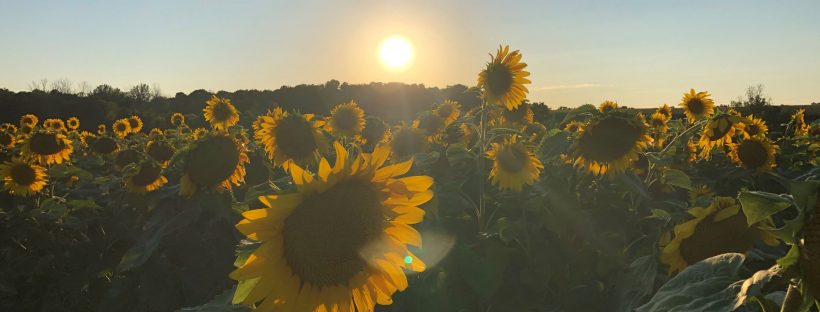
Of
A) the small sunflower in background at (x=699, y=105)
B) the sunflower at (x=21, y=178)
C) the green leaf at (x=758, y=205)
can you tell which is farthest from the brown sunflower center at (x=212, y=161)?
the small sunflower in background at (x=699, y=105)

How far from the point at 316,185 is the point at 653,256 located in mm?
1985

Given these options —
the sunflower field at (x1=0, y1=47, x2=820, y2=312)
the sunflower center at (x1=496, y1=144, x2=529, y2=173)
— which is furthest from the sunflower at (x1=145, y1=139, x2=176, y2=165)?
the sunflower center at (x1=496, y1=144, x2=529, y2=173)

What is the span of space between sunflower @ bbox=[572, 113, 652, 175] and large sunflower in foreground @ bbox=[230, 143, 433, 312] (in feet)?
7.16

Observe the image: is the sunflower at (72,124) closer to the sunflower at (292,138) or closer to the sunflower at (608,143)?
the sunflower at (292,138)

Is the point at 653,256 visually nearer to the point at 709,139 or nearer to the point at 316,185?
the point at 316,185

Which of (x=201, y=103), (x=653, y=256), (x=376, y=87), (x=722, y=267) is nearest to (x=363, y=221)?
(x=722, y=267)

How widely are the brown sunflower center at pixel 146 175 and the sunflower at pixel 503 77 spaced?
293 centimetres

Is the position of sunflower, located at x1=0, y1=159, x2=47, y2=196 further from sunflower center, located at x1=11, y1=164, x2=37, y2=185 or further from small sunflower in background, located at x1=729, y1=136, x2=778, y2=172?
small sunflower in background, located at x1=729, y1=136, x2=778, y2=172

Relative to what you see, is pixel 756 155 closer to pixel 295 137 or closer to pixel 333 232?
pixel 295 137

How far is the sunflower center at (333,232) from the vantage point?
155 cm

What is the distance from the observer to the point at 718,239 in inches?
91.7

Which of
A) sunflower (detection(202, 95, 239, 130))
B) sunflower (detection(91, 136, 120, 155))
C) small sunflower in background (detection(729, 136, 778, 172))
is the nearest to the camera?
small sunflower in background (detection(729, 136, 778, 172))

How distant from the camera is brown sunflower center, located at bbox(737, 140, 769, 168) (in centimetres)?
565

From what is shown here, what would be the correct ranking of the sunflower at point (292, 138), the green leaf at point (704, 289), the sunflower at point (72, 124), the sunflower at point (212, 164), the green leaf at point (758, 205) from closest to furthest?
the green leaf at point (758, 205) < the green leaf at point (704, 289) < the sunflower at point (212, 164) < the sunflower at point (292, 138) < the sunflower at point (72, 124)
